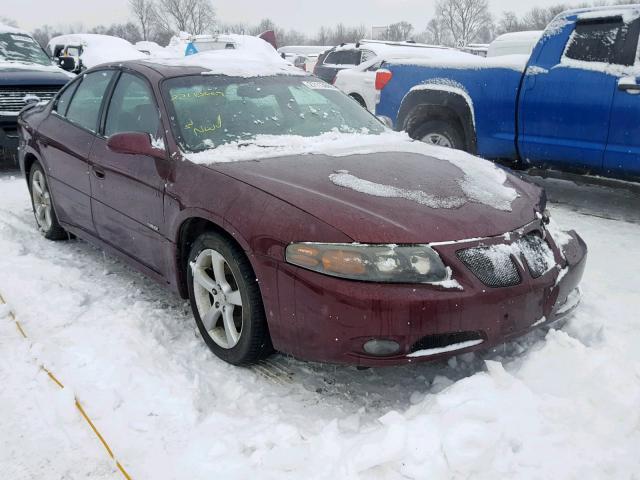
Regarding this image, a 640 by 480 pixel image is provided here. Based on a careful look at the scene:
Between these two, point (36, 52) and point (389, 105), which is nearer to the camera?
point (389, 105)

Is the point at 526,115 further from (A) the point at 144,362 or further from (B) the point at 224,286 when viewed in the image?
(A) the point at 144,362

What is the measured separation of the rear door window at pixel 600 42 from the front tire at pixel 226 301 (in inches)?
164

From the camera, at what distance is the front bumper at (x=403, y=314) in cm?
233

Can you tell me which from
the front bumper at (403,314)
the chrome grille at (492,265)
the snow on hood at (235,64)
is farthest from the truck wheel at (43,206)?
the chrome grille at (492,265)

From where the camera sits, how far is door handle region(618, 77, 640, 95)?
15.9ft

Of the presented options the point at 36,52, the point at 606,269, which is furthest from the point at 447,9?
the point at 606,269

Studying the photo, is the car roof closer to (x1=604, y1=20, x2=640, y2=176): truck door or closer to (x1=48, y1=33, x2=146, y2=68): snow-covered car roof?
(x1=604, y1=20, x2=640, y2=176): truck door

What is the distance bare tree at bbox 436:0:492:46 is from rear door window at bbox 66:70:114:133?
208 feet

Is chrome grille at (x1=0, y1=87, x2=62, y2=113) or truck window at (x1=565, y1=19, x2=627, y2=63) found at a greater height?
truck window at (x1=565, y1=19, x2=627, y2=63)

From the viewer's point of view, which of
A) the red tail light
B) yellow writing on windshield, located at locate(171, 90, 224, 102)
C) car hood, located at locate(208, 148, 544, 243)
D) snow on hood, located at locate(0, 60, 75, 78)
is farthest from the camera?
snow on hood, located at locate(0, 60, 75, 78)

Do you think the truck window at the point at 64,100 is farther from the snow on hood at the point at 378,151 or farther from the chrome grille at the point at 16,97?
the chrome grille at the point at 16,97

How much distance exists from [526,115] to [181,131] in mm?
3672

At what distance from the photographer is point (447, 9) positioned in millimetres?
64750

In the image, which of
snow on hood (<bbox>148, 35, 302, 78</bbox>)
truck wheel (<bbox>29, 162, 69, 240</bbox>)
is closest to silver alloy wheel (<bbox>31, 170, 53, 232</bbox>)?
truck wheel (<bbox>29, 162, 69, 240</bbox>)
